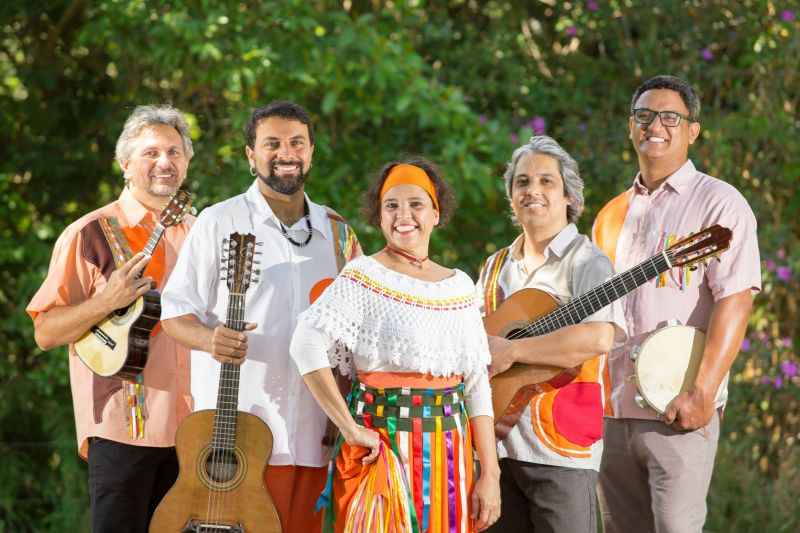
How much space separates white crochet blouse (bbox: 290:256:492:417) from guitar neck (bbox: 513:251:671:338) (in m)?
0.37

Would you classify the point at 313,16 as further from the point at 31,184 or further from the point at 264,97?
the point at 31,184

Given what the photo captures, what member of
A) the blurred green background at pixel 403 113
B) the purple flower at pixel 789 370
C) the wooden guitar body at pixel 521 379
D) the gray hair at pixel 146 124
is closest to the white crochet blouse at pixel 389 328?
the wooden guitar body at pixel 521 379

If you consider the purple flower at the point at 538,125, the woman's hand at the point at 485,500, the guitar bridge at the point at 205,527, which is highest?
the purple flower at the point at 538,125

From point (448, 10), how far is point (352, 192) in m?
1.83

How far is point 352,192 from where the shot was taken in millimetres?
7055

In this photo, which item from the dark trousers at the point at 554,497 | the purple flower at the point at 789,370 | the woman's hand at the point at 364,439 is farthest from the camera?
the purple flower at the point at 789,370

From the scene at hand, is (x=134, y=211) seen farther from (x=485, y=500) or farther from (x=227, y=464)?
(x=485, y=500)

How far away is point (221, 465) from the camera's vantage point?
3742 millimetres

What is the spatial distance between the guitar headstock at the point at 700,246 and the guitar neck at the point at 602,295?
3cm

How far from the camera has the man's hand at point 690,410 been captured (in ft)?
13.4

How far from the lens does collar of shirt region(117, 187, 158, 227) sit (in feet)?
14.1

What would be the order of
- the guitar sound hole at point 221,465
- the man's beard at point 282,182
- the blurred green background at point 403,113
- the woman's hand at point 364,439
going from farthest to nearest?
the blurred green background at point 403,113
the man's beard at point 282,182
the guitar sound hole at point 221,465
the woman's hand at point 364,439

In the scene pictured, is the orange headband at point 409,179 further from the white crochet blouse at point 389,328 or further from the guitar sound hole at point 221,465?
the guitar sound hole at point 221,465

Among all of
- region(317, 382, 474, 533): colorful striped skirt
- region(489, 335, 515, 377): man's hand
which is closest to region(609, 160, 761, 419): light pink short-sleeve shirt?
region(489, 335, 515, 377): man's hand
